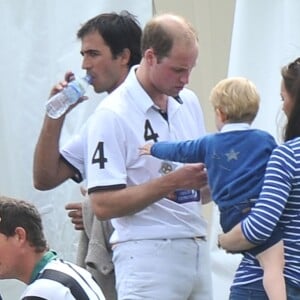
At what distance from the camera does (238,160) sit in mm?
3324

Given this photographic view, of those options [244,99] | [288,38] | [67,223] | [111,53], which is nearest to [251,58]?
[288,38]

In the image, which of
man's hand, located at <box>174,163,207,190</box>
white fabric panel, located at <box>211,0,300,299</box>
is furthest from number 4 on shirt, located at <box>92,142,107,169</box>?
white fabric panel, located at <box>211,0,300,299</box>

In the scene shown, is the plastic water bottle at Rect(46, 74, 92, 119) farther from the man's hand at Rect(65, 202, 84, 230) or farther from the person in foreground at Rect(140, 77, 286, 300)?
the person in foreground at Rect(140, 77, 286, 300)

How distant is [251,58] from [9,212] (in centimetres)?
138

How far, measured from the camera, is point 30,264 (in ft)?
11.0

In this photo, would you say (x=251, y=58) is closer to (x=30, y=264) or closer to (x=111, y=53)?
(x=111, y=53)

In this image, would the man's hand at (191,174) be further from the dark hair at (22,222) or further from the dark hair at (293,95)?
the dark hair at (22,222)

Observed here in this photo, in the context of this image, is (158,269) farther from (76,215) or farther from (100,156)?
(76,215)

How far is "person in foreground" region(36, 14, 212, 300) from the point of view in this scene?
362 centimetres

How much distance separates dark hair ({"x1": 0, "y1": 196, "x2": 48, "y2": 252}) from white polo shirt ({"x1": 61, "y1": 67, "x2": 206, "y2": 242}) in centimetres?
31

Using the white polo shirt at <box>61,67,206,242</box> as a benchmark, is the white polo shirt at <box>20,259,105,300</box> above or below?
below

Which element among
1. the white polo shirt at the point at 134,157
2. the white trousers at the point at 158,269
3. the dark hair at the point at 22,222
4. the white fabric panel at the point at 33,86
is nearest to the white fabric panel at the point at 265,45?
the white polo shirt at the point at 134,157

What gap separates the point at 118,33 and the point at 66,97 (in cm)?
33

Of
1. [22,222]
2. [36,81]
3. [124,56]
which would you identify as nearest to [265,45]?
[124,56]
